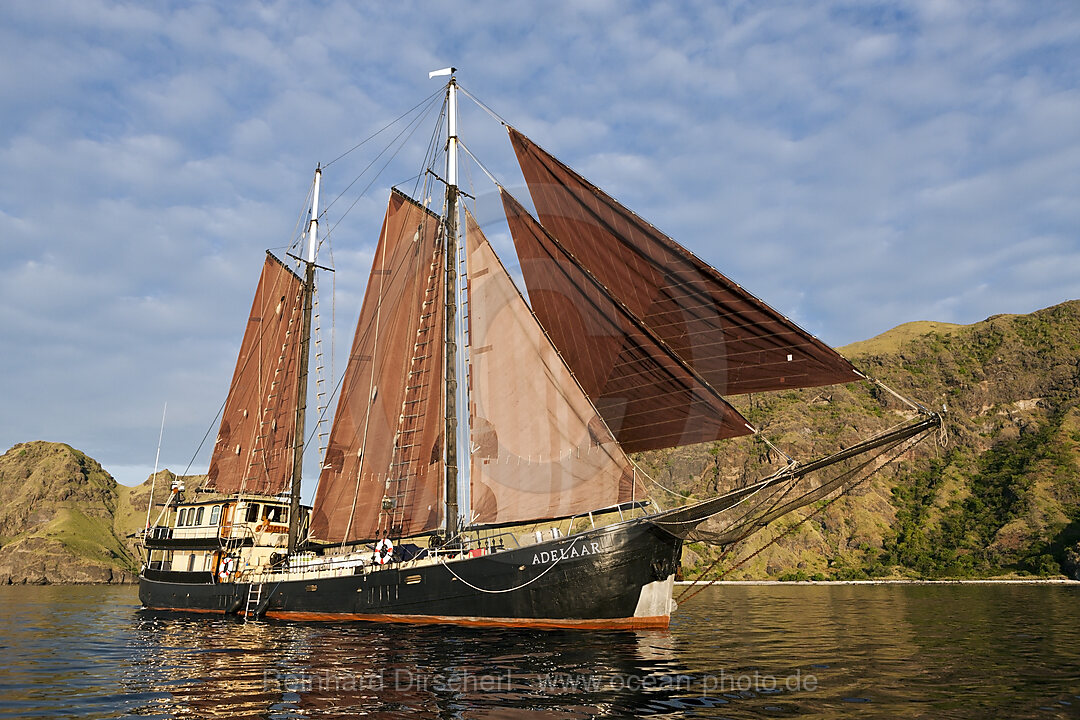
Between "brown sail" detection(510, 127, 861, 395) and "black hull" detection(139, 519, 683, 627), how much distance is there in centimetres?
673

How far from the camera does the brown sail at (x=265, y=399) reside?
4731 centimetres

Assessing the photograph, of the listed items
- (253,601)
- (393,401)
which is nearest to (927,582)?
(393,401)

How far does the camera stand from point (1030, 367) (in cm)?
14425

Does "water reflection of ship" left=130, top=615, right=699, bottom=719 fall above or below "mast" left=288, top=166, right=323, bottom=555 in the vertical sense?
Result: below

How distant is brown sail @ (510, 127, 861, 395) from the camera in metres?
22.0

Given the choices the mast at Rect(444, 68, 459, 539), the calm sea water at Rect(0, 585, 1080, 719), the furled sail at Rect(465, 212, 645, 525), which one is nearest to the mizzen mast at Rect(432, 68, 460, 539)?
the mast at Rect(444, 68, 459, 539)

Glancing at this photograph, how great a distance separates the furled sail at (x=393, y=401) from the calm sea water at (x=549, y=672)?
6.74 m

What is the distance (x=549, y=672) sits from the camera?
57.8ft

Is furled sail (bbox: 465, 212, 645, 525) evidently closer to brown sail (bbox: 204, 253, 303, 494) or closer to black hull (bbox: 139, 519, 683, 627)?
black hull (bbox: 139, 519, 683, 627)

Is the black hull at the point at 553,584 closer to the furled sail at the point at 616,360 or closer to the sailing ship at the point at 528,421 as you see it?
the sailing ship at the point at 528,421

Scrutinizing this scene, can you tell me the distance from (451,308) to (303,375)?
1761cm

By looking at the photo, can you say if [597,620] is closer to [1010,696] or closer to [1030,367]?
[1010,696]

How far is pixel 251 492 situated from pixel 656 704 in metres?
39.9

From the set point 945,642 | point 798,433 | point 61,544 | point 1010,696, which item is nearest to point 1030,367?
point 798,433
